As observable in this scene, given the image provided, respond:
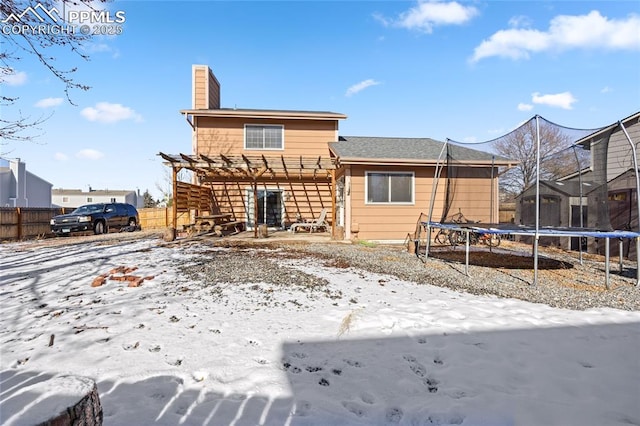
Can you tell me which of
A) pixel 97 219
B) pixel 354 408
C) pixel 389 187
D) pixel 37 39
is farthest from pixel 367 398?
pixel 97 219

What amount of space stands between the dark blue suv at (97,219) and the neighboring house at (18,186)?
53.1ft

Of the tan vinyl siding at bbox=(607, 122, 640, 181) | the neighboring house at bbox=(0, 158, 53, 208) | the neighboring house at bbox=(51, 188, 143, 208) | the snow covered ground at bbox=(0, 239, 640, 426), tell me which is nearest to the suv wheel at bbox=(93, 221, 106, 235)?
the snow covered ground at bbox=(0, 239, 640, 426)

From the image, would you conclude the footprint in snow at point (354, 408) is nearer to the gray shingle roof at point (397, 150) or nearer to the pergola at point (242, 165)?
the gray shingle roof at point (397, 150)

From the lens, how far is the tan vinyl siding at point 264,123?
13086 mm

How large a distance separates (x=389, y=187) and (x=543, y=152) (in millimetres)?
4883

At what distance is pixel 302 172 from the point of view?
12984 mm

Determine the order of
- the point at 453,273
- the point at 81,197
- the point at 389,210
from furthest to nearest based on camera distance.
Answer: the point at 81,197 → the point at 389,210 → the point at 453,273

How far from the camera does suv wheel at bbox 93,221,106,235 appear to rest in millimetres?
14002

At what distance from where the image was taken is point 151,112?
1448 centimetres

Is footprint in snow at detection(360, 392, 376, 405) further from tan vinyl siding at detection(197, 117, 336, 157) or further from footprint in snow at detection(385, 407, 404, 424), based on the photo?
tan vinyl siding at detection(197, 117, 336, 157)

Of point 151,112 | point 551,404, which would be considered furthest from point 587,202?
point 151,112

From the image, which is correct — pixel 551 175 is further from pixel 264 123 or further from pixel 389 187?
pixel 264 123

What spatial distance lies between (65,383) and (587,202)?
28.3ft

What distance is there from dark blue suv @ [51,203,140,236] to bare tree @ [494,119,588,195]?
50.9ft
